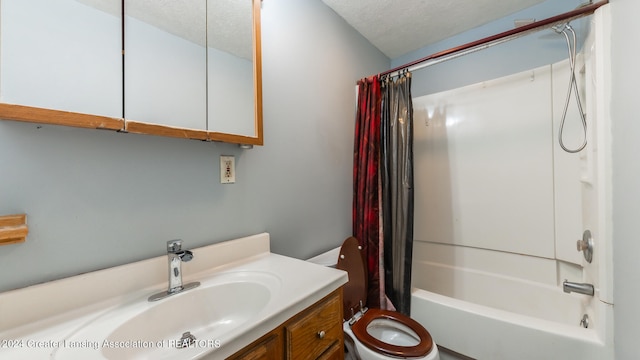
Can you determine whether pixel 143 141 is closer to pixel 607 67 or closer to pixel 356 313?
pixel 356 313

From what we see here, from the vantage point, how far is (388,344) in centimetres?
116

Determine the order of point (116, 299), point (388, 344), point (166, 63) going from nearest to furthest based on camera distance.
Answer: point (116, 299) → point (166, 63) → point (388, 344)

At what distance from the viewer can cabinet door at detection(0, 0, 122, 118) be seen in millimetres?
634

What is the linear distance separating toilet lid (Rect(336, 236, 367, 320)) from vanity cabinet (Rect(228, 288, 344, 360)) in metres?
0.49

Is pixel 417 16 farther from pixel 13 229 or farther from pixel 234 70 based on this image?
pixel 13 229

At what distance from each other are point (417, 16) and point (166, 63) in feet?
5.71

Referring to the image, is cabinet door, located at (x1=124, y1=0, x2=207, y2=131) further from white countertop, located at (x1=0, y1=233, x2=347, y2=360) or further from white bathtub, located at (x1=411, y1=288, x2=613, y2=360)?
white bathtub, located at (x1=411, y1=288, x2=613, y2=360)

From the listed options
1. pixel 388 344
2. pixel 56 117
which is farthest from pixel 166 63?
pixel 388 344

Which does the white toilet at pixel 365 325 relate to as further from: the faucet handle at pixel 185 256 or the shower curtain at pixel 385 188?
the faucet handle at pixel 185 256

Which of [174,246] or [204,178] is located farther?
[204,178]

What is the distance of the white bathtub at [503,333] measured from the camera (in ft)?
3.66

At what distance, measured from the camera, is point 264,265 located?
1.06 m

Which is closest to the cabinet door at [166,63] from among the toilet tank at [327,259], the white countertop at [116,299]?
the white countertop at [116,299]

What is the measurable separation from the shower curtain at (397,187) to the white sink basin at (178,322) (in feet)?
3.30
